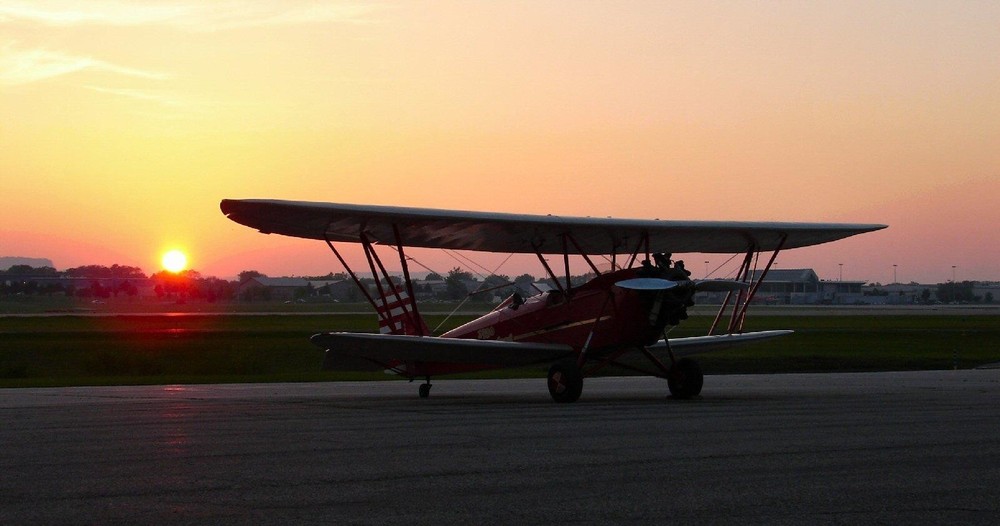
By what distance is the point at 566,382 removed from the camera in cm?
2056

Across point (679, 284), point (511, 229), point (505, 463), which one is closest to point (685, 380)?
point (679, 284)

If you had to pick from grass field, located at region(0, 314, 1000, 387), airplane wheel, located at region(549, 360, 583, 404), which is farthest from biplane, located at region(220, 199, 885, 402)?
grass field, located at region(0, 314, 1000, 387)

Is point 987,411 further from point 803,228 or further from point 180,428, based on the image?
point 180,428

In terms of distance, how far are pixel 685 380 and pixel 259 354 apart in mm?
31194

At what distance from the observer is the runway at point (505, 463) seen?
7996mm

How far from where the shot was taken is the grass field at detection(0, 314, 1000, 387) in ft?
124

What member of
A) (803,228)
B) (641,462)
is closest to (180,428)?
(641,462)

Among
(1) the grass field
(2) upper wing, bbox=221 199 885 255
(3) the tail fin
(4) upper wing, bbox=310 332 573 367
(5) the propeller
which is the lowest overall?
(1) the grass field

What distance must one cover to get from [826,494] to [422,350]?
13.1 m

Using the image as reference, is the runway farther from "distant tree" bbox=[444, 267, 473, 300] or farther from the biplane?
"distant tree" bbox=[444, 267, 473, 300]

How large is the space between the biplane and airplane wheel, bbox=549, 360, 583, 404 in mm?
17

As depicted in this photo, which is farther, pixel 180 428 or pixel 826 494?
pixel 180 428

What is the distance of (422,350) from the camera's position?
69.7 feet

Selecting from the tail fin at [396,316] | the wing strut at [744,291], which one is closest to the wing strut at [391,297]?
the tail fin at [396,316]
